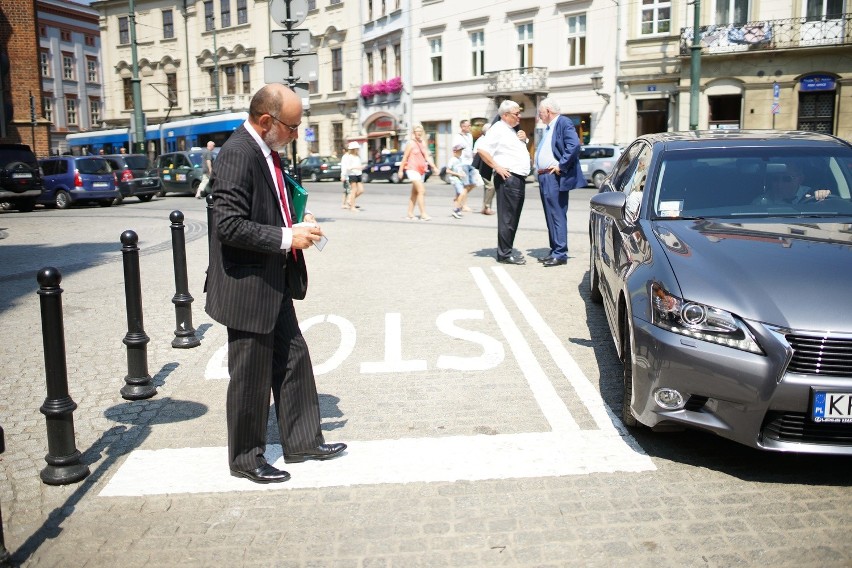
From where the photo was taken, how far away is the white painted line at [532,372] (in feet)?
16.0

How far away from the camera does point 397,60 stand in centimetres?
4816

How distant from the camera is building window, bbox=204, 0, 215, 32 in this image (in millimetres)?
59938

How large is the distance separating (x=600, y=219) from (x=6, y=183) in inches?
820

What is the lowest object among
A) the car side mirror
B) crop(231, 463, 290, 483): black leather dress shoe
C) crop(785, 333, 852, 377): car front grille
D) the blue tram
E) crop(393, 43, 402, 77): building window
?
crop(231, 463, 290, 483): black leather dress shoe

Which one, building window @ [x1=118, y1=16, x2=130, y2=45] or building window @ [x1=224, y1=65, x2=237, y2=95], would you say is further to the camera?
building window @ [x1=118, y1=16, x2=130, y2=45]

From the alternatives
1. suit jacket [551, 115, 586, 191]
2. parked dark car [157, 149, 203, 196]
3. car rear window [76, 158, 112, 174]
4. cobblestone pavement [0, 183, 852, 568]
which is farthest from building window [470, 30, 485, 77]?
cobblestone pavement [0, 183, 852, 568]

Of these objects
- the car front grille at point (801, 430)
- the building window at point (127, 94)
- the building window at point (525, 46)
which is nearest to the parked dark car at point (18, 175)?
the car front grille at point (801, 430)

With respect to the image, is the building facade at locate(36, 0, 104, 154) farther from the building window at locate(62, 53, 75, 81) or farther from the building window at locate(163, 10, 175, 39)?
the building window at locate(163, 10, 175, 39)

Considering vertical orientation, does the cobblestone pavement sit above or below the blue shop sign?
below

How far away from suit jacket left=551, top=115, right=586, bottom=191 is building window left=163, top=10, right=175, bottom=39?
59.9m

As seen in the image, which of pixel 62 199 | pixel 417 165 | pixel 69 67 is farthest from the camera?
pixel 69 67

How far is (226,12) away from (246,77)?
5.03m

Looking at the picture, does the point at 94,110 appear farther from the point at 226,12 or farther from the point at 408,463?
the point at 408,463

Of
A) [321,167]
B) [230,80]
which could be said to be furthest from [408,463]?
[230,80]
